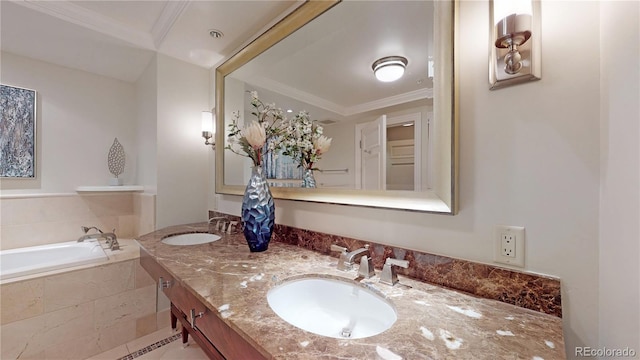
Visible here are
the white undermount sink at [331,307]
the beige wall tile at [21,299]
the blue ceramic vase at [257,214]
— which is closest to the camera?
the white undermount sink at [331,307]

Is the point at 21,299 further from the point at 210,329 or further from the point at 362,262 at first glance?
the point at 362,262

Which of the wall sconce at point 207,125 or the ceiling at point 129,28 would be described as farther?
the wall sconce at point 207,125

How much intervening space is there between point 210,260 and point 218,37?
1.58 meters

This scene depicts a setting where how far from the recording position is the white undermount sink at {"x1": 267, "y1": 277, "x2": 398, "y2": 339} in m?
0.81

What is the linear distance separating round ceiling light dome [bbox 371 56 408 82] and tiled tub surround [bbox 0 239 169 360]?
213 centimetres

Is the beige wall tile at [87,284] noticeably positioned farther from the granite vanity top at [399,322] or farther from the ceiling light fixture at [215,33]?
the ceiling light fixture at [215,33]

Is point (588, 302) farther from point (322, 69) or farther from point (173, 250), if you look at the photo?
point (173, 250)

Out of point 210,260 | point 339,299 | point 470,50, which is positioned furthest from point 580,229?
point 210,260

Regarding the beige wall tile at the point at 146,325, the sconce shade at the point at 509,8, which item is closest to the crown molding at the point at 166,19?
the sconce shade at the point at 509,8

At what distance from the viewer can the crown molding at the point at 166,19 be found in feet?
4.97

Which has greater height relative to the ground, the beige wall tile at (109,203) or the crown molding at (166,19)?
the crown molding at (166,19)

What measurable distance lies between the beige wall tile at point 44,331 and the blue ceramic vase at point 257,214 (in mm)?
1379

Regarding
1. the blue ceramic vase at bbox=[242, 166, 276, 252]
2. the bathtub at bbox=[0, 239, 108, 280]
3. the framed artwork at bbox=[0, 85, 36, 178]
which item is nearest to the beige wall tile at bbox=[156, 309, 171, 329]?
the bathtub at bbox=[0, 239, 108, 280]

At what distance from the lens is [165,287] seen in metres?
1.10
